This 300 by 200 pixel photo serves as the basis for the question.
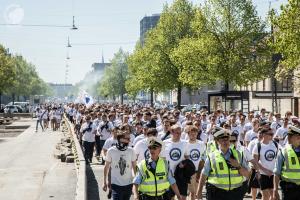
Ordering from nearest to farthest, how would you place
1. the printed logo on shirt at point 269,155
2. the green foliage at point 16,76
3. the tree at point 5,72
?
the printed logo on shirt at point 269,155 < the tree at point 5,72 < the green foliage at point 16,76

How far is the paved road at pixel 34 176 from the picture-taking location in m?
13.9

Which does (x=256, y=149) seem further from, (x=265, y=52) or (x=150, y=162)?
(x=265, y=52)

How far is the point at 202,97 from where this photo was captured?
105750 mm

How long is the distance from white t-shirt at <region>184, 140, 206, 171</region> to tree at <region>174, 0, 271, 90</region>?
99.1 feet

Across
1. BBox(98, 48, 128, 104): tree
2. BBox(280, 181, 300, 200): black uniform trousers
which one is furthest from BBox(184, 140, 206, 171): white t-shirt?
BBox(98, 48, 128, 104): tree

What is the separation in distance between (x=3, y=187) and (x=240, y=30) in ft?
94.7

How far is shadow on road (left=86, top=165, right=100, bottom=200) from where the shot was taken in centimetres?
1316

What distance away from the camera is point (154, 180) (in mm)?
7465

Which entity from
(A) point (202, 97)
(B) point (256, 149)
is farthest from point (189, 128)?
(A) point (202, 97)

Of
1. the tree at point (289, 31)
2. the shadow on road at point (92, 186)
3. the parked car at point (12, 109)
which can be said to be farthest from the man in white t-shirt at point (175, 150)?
the parked car at point (12, 109)

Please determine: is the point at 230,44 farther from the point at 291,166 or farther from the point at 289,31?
the point at 291,166

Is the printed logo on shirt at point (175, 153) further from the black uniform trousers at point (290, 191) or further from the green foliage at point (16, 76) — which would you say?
the green foliage at point (16, 76)

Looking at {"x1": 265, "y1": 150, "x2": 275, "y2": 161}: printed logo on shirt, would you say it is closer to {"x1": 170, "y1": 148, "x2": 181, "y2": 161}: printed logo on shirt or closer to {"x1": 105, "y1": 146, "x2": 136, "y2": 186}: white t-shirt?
{"x1": 170, "y1": 148, "x2": 181, "y2": 161}: printed logo on shirt

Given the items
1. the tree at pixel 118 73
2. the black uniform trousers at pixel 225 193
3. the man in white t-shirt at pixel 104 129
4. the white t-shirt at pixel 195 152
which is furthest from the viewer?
the tree at pixel 118 73
